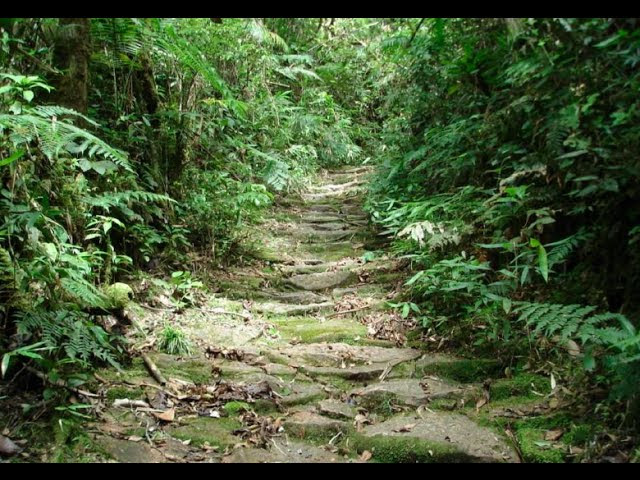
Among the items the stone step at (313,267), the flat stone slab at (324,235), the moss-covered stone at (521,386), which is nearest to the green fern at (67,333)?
the moss-covered stone at (521,386)

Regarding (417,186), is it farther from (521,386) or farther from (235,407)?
(235,407)

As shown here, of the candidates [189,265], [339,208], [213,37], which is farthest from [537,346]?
[213,37]

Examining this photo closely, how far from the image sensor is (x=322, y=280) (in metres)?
5.45

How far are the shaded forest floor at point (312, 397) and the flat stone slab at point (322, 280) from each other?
0.43 meters

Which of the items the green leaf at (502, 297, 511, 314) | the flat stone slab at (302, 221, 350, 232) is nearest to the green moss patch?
the green leaf at (502, 297, 511, 314)

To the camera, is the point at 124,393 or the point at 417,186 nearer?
the point at 124,393

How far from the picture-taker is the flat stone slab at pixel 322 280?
17.7 feet

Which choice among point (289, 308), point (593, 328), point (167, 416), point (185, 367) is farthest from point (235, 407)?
point (593, 328)

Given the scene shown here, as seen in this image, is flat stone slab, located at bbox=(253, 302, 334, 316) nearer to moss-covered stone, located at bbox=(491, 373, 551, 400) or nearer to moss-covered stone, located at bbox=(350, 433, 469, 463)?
moss-covered stone, located at bbox=(491, 373, 551, 400)

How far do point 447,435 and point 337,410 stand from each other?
0.70 meters

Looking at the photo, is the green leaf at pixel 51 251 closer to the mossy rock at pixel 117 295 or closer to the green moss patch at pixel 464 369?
the mossy rock at pixel 117 295

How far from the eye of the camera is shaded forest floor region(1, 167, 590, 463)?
96.2 inches
